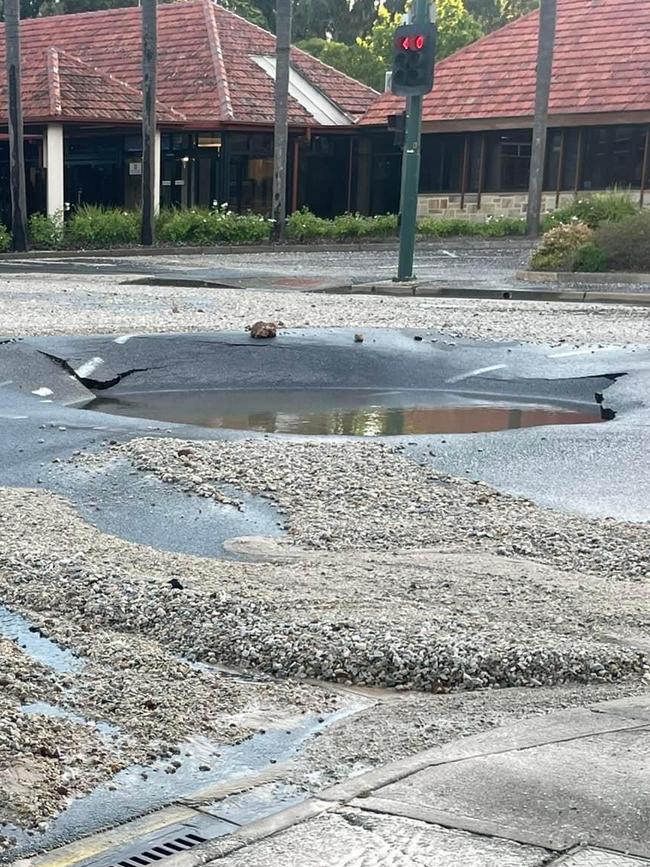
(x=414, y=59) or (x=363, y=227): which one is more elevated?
(x=414, y=59)

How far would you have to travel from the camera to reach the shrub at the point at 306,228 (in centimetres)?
3566

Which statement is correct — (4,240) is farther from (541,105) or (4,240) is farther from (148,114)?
(541,105)

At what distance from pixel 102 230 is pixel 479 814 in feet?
101

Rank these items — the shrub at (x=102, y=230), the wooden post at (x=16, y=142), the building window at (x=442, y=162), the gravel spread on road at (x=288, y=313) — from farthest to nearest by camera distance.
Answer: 1. the building window at (x=442, y=162)
2. the shrub at (x=102, y=230)
3. the wooden post at (x=16, y=142)
4. the gravel spread on road at (x=288, y=313)

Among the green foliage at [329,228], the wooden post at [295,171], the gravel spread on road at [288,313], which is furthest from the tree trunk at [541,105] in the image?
the gravel spread on road at [288,313]

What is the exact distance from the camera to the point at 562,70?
4109 cm

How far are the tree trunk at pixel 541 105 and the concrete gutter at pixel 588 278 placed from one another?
13824 millimetres

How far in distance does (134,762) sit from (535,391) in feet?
29.1

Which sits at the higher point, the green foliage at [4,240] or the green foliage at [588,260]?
the green foliage at [588,260]

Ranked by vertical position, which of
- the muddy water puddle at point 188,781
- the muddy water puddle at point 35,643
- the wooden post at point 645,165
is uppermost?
the wooden post at point 645,165

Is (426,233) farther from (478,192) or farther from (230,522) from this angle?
(230,522)

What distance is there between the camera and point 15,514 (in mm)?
7523

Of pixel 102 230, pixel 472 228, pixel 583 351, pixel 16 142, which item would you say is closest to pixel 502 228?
pixel 472 228

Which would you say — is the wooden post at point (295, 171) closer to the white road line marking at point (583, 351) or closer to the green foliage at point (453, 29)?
the green foliage at point (453, 29)
